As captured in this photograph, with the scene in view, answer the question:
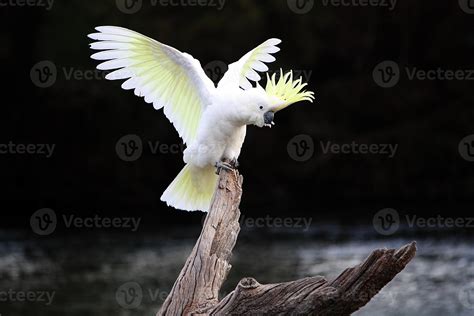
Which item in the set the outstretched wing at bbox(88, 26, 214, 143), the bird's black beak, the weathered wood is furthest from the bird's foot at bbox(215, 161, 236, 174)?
the outstretched wing at bbox(88, 26, 214, 143)

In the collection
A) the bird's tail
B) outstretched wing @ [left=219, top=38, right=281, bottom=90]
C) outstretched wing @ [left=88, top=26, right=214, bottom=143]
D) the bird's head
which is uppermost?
outstretched wing @ [left=219, top=38, right=281, bottom=90]

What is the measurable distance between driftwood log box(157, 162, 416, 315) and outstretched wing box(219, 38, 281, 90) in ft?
4.80

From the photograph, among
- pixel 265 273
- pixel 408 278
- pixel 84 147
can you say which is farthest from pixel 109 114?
pixel 408 278

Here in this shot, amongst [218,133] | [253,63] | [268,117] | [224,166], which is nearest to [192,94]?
[253,63]

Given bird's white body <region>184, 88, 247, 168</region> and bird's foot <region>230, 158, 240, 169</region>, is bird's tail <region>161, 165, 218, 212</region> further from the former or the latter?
bird's foot <region>230, 158, 240, 169</region>

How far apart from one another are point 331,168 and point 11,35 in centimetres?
1061

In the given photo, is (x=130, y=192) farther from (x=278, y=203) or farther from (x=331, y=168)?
(x=331, y=168)

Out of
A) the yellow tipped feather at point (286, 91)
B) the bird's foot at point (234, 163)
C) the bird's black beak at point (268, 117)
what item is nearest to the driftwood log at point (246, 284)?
the bird's foot at point (234, 163)

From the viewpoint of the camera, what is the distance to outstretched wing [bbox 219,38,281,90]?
353 inches

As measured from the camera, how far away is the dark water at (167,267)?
15516 mm

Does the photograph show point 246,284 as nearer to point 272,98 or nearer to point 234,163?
point 272,98

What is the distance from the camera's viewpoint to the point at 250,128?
989 inches

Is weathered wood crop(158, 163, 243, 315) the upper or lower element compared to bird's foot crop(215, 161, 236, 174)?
lower

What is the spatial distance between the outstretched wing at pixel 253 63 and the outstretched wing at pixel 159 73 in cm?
40
